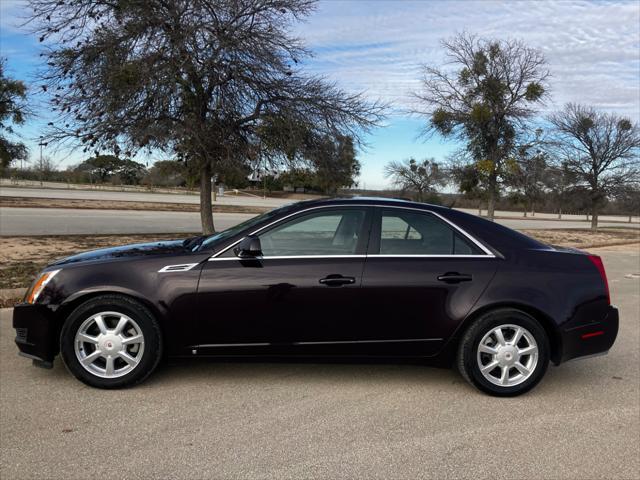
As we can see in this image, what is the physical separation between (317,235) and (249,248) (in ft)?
1.92

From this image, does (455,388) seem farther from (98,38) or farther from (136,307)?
(98,38)

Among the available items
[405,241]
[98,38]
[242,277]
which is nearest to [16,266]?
[98,38]

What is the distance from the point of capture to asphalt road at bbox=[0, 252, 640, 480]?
2.92 metres

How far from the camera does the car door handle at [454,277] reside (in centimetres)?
396

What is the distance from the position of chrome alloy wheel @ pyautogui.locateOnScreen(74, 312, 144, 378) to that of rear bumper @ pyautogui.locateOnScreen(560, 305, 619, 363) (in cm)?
322

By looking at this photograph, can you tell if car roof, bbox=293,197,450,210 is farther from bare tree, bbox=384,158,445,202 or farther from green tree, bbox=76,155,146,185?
bare tree, bbox=384,158,445,202

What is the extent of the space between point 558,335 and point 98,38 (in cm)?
998

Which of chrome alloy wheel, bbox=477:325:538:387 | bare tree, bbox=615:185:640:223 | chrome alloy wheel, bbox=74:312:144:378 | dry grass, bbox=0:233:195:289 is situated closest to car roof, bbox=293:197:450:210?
chrome alloy wheel, bbox=477:325:538:387

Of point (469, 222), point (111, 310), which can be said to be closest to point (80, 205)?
point (111, 310)

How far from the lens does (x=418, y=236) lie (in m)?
4.13

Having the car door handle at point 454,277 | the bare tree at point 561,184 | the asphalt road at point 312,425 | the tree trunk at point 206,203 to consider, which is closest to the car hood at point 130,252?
the asphalt road at point 312,425

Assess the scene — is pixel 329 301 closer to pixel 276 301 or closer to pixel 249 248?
pixel 276 301

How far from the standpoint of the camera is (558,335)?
4.04 m

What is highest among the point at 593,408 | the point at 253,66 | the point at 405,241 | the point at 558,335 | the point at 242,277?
the point at 253,66
